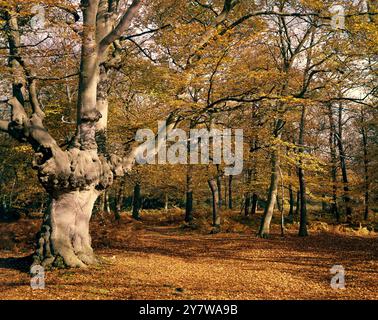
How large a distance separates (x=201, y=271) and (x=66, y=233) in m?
3.73

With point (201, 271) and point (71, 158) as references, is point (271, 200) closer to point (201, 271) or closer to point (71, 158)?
point (201, 271)

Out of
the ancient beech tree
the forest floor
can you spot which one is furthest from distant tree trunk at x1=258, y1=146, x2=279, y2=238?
the ancient beech tree

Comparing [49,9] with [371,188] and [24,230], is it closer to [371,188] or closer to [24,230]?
[24,230]

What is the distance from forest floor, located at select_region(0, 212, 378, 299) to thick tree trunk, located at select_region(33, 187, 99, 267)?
434mm

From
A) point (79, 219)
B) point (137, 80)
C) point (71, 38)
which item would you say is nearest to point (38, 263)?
point (79, 219)

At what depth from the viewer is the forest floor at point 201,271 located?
7.04 meters

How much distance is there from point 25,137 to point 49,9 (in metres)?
3.43

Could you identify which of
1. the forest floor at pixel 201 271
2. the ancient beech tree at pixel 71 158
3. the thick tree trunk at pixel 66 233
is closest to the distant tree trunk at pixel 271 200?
the forest floor at pixel 201 271

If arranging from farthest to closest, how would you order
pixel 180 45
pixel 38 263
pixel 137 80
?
1. pixel 137 80
2. pixel 180 45
3. pixel 38 263

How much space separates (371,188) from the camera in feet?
72.3

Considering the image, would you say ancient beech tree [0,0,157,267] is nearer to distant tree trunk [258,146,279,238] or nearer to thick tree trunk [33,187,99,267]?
thick tree trunk [33,187,99,267]

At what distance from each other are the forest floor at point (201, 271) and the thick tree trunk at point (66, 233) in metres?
0.43

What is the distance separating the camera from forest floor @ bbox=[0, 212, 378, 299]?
704 cm

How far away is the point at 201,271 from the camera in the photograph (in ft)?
31.3
